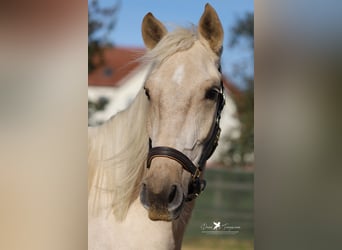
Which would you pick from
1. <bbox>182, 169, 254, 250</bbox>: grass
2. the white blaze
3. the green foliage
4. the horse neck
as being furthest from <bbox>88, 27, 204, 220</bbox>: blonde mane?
<bbox>182, 169, 254, 250</bbox>: grass

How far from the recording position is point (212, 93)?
2.31 meters

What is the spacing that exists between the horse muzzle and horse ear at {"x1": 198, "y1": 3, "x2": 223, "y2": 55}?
774 mm

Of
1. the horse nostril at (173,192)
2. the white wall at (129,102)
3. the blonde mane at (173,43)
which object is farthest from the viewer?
the white wall at (129,102)

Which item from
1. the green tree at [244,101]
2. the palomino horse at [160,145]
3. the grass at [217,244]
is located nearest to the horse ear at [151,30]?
the palomino horse at [160,145]

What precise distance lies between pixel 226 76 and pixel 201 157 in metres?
0.48

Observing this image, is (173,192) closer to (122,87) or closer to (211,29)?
(122,87)

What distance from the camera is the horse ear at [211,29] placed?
240 centimetres

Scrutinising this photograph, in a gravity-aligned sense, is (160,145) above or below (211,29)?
Answer: below

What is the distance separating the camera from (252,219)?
8.23 ft

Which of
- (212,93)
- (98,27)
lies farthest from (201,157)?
(98,27)

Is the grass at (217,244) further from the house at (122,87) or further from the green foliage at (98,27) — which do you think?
the green foliage at (98,27)

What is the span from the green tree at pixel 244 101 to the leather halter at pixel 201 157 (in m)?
0.14

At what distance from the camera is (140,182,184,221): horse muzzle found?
220 cm
